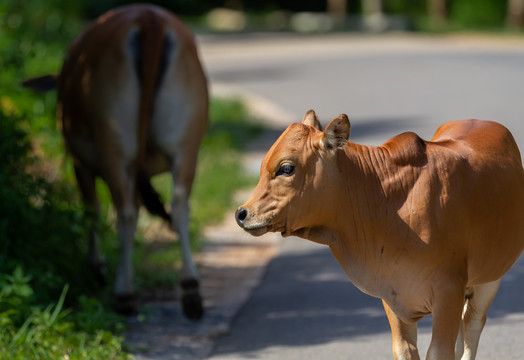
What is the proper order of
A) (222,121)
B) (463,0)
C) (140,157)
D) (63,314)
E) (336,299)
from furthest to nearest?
(463,0), (222,121), (336,299), (140,157), (63,314)

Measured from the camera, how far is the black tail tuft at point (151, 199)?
656cm

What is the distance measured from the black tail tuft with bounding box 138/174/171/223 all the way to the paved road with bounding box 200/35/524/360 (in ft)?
3.45

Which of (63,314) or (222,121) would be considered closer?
(63,314)

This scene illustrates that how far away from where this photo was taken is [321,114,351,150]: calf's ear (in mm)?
3514

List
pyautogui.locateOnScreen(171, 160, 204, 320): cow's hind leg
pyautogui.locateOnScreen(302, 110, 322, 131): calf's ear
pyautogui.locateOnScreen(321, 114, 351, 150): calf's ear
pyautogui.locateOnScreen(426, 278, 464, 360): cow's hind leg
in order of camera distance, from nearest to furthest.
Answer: pyautogui.locateOnScreen(321, 114, 351, 150): calf's ear, pyautogui.locateOnScreen(426, 278, 464, 360): cow's hind leg, pyautogui.locateOnScreen(302, 110, 322, 131): calf's ear, pyautogui.locateOnScreen(171, 160, 204, 320): cow's hind leg

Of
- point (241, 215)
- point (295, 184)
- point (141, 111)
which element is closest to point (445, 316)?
point (295, 184)

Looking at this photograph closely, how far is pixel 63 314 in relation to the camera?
5.27 m

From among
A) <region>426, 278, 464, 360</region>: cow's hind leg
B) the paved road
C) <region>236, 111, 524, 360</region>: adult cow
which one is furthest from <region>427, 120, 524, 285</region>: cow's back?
the paved road

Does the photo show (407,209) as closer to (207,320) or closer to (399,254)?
(399,254)

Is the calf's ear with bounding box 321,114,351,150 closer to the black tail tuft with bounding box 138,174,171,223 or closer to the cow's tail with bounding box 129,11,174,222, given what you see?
the cow's tail with bounding box 129,11,174,222

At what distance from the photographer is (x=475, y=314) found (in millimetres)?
4234

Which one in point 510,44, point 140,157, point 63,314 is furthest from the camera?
point 510,44

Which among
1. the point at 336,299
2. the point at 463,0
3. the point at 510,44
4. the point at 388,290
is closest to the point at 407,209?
the point at 388,290

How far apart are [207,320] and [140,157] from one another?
4.27 feet
